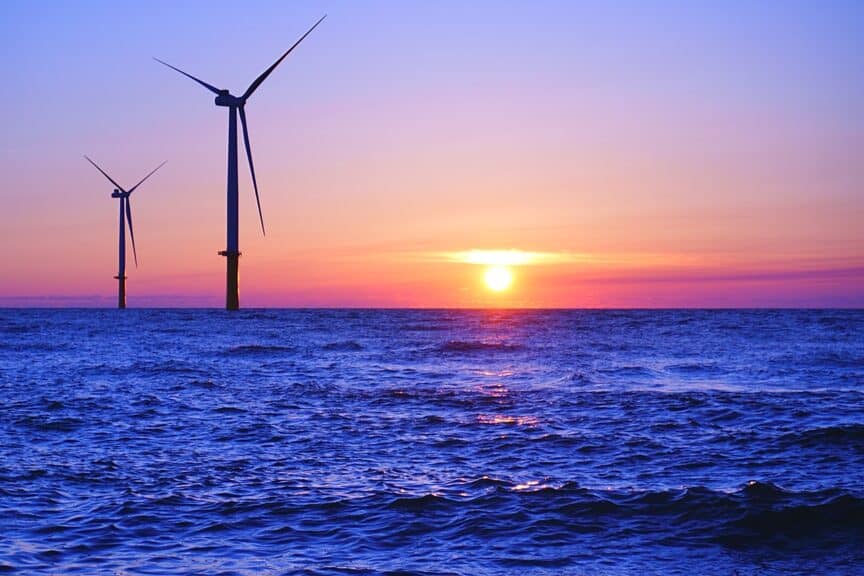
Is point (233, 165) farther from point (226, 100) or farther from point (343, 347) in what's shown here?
point (343, 347)

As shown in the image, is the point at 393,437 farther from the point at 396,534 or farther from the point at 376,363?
the point at 376,363

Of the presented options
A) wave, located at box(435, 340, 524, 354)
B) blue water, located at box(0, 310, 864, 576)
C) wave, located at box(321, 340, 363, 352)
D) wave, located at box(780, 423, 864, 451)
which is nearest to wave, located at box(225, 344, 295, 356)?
wave, located at box(321, 340, 363, 352)

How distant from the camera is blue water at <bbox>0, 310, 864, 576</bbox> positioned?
10.6 metres

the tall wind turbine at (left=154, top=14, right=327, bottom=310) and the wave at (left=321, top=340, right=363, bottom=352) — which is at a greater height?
the tall wind turbine at (left=154, top=14, right=327, bottom=310)

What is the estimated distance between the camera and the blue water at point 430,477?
10.6m

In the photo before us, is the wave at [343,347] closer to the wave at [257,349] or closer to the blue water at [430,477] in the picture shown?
the wave at [257,349]

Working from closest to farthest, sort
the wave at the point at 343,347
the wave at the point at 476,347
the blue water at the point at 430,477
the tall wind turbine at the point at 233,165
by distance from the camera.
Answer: the blue water at the point at 430,477
the wave at the point at 343,347
the wave at the point at 476,347
the tall wind turbine at the point at 233,165

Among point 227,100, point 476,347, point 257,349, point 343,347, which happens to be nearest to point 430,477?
point 257,349

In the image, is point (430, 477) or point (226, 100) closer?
point (430, 477)

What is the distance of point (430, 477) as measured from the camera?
14984 mm

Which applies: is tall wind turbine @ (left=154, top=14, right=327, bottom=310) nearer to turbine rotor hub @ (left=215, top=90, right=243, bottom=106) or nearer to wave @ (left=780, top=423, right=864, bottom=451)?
turbine rotor hub @ (left=215, top=90, right=243, bottom=106)

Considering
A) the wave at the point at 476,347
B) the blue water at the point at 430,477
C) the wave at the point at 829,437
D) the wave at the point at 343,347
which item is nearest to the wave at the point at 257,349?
the wave at the point at 343,347

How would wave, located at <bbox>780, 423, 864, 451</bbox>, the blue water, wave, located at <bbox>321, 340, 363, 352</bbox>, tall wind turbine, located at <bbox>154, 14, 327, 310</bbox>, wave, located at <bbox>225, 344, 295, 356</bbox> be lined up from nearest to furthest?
1. the blue water
2. wave, located at <bbox>780, 423, 864, 451</bbox>
3. wave, located at <bbox>225, 344, 295, 356</bbox>
4. wave, located at <bbox>321, 340, 363, 352</bbox>
5. tall wind turbine, located at <bbox>154, 14, 327, 310</bbox>

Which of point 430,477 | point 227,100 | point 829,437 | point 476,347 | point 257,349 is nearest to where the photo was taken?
point 430,477
